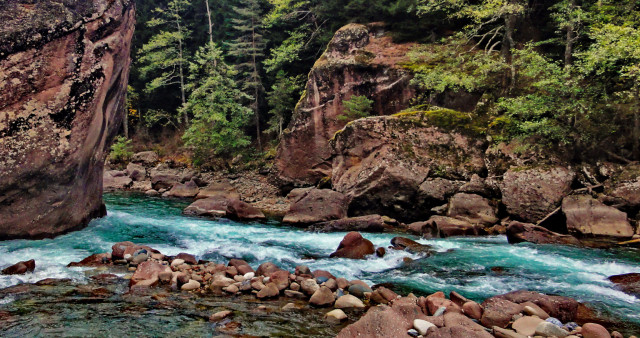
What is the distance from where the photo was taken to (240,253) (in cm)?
1031

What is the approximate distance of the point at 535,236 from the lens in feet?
38.6

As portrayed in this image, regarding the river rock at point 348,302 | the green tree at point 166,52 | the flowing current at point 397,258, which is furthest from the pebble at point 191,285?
the green tree at point 166,52

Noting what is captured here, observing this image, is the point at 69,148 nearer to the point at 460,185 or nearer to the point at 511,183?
the point at 460,185

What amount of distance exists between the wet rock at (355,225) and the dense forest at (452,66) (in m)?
6.02

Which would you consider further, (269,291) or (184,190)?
(184,190)

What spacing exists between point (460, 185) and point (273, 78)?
19494mm

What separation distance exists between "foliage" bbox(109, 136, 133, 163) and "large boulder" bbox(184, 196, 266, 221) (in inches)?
675

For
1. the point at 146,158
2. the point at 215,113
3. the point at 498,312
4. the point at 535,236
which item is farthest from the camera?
the point at 146,158

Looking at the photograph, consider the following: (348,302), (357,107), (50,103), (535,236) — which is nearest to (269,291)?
(348,302)

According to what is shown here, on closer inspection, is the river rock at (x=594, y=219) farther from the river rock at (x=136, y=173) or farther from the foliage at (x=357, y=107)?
the river rock at (x=136, y=173)

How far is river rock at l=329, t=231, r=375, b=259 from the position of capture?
10.0 meters

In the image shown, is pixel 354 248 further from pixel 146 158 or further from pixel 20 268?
pixel 146 158

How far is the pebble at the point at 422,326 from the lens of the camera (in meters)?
5.22

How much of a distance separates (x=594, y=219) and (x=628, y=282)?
4.79 m
